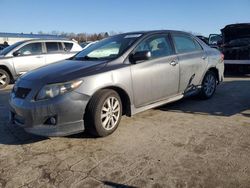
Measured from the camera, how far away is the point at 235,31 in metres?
11.3

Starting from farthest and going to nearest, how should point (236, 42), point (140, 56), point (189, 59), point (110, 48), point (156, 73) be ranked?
point (236, 42) → point (189, 59) → point (110, 48) → point (156, 73) → point (140, 56)

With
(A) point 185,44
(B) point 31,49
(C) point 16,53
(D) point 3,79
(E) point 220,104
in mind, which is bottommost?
(E) point 220,104

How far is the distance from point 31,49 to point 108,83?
694 cm

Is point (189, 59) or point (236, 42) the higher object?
point (236, 42)

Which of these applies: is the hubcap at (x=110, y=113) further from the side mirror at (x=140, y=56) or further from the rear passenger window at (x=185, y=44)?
the rear passenger window at (x=185, y=44)

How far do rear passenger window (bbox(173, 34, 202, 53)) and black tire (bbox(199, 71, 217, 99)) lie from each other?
0.68 metres

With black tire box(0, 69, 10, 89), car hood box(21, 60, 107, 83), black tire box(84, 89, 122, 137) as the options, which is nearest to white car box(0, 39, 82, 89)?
black tire box(0, 69, 10, 89)

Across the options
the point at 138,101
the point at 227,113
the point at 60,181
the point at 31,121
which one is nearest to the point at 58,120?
the point at 31,121

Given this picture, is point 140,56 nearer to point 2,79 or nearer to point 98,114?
point 98,114

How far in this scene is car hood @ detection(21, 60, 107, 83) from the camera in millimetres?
4213

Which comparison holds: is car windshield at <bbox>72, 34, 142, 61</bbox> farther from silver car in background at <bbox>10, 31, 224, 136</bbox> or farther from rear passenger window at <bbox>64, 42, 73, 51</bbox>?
rear passenger window at <bbox>64, 42, 73, 51</bbox>

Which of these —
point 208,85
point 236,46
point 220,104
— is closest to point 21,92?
point 220,104

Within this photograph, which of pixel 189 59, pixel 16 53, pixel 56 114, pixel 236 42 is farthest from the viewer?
pixel 236 42

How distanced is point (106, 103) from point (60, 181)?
4.86 feet
